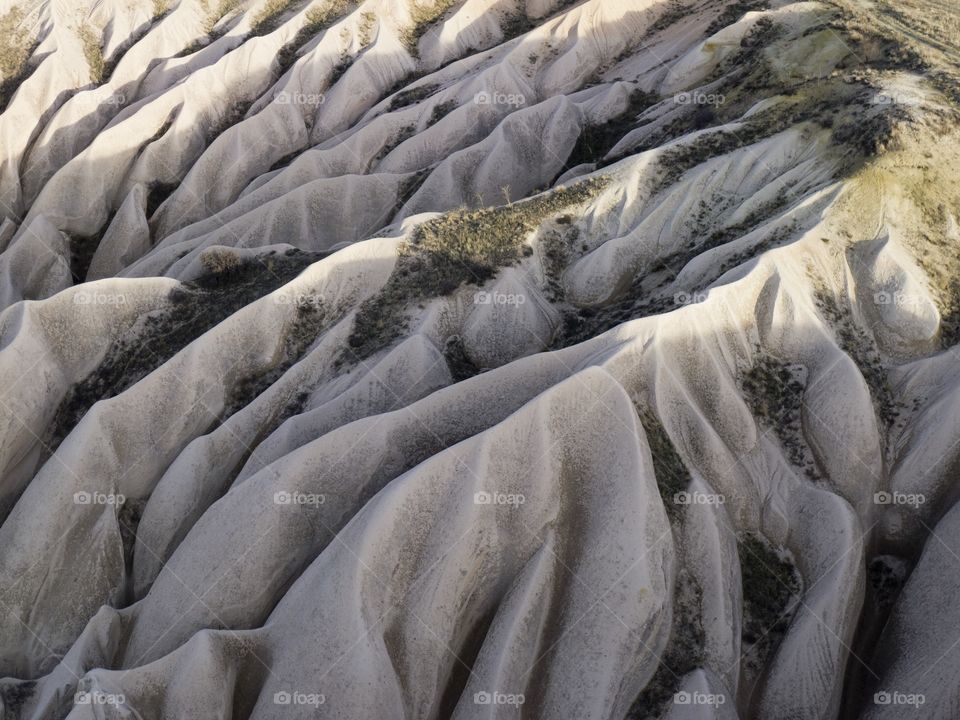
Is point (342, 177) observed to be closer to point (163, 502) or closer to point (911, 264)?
point (163, 502)

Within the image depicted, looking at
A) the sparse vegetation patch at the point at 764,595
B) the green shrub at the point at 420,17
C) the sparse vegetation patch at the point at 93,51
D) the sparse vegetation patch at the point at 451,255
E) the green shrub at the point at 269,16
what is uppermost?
the sparse vegetation patch at the point at 93,51

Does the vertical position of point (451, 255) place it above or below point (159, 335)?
below

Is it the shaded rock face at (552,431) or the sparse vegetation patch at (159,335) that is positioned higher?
the sparse vegetation patch at (159,335)

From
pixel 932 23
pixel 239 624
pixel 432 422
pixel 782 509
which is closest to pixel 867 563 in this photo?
pixel 782 509

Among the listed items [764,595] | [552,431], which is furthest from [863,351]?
[552,431]

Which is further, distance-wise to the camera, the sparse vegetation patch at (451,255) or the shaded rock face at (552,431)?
the sparse vegetation patch at (451,255)

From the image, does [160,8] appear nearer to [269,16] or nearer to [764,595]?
[269,16]

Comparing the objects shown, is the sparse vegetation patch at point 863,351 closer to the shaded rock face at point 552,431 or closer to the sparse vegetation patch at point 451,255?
the shaded rock face at point 552,431

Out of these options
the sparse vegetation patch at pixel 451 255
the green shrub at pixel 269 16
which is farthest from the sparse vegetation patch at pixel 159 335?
the green shrub at pixel 269 16

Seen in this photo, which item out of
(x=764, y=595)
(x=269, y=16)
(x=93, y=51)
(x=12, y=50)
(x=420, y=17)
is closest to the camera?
(x=764, y=595)

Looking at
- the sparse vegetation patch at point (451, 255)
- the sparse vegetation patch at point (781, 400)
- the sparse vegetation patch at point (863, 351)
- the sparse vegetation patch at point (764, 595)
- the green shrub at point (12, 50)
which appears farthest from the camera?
the green shrub at point (12, 50)
